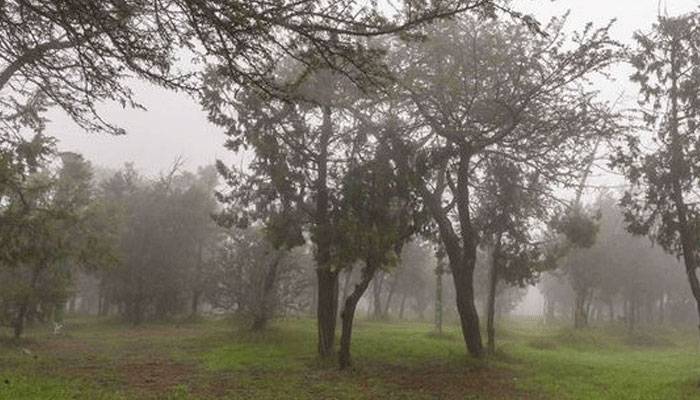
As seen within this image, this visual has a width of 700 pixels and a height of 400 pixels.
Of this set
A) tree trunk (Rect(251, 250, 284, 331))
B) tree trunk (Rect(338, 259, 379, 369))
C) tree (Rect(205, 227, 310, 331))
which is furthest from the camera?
tree (Rect(205, 227, 310, 331))

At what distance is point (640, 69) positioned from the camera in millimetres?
17781

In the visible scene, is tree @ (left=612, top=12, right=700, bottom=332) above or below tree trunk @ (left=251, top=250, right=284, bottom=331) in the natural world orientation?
above

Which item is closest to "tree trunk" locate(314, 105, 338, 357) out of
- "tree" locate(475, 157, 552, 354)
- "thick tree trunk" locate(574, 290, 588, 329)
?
"tree" locate(475, 157, 552, 354)

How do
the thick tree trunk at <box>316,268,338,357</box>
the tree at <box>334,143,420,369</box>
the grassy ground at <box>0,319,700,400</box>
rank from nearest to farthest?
the grassy ground at <box>0,319,700,400</box> < the tree at <box>334,143,420,369</box> < the thick tree trunk at <box>316,268,338,357</box>

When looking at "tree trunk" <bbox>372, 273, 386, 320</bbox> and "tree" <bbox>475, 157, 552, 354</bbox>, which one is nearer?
"tree" <bbox>475, 157, 552, 354</bbox>

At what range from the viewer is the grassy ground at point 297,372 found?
552 inches

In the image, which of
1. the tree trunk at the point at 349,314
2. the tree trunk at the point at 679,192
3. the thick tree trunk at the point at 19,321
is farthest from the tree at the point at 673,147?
the thick tree trunk at the point at 19,321

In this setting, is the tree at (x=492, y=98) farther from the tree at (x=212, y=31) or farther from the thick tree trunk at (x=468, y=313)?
the tree at (x=212, y=31)

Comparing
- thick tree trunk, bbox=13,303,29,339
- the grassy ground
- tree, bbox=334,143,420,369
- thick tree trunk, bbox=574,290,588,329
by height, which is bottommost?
the grassy ground

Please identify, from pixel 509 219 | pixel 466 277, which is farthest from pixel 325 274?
pixel 509 219

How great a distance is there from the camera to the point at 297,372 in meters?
17.1

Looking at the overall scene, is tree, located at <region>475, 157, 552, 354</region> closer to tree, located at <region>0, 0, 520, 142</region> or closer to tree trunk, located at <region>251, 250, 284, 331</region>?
tree trunk, located at <region>251, 250, 284, 331</region>

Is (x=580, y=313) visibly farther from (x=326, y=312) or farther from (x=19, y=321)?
(x=19, y=321)

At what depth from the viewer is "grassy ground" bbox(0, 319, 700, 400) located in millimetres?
14016
